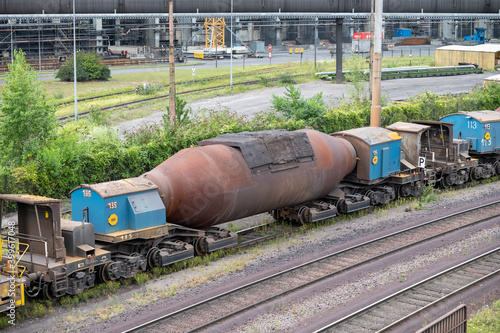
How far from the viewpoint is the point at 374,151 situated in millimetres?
23156

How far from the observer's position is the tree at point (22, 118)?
2466cm

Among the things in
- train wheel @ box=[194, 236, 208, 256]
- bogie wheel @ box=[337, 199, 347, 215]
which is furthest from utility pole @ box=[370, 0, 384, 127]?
train wheel @ box=[194, 236, 208, 256]

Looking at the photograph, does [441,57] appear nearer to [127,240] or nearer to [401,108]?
[401,108]

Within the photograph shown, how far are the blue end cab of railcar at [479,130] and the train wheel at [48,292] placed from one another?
21.4m

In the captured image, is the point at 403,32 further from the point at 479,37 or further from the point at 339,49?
the point at 339,49

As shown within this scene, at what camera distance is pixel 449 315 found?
11.0 meters

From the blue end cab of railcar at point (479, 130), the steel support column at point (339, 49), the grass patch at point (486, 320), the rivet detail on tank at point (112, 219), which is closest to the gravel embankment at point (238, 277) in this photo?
the rivet detail on tank at point (112, 219)

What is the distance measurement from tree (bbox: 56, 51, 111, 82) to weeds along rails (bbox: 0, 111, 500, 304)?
42288 millimetres

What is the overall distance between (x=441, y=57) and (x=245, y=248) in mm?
59949

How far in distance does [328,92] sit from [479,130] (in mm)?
22780

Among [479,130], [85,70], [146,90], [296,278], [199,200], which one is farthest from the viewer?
[85,70]

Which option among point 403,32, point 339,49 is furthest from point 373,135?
point 403,32

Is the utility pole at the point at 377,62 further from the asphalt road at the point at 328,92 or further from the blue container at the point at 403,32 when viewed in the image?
the blue container at the point at 403,32

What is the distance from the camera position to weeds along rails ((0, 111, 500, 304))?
15.0 m
